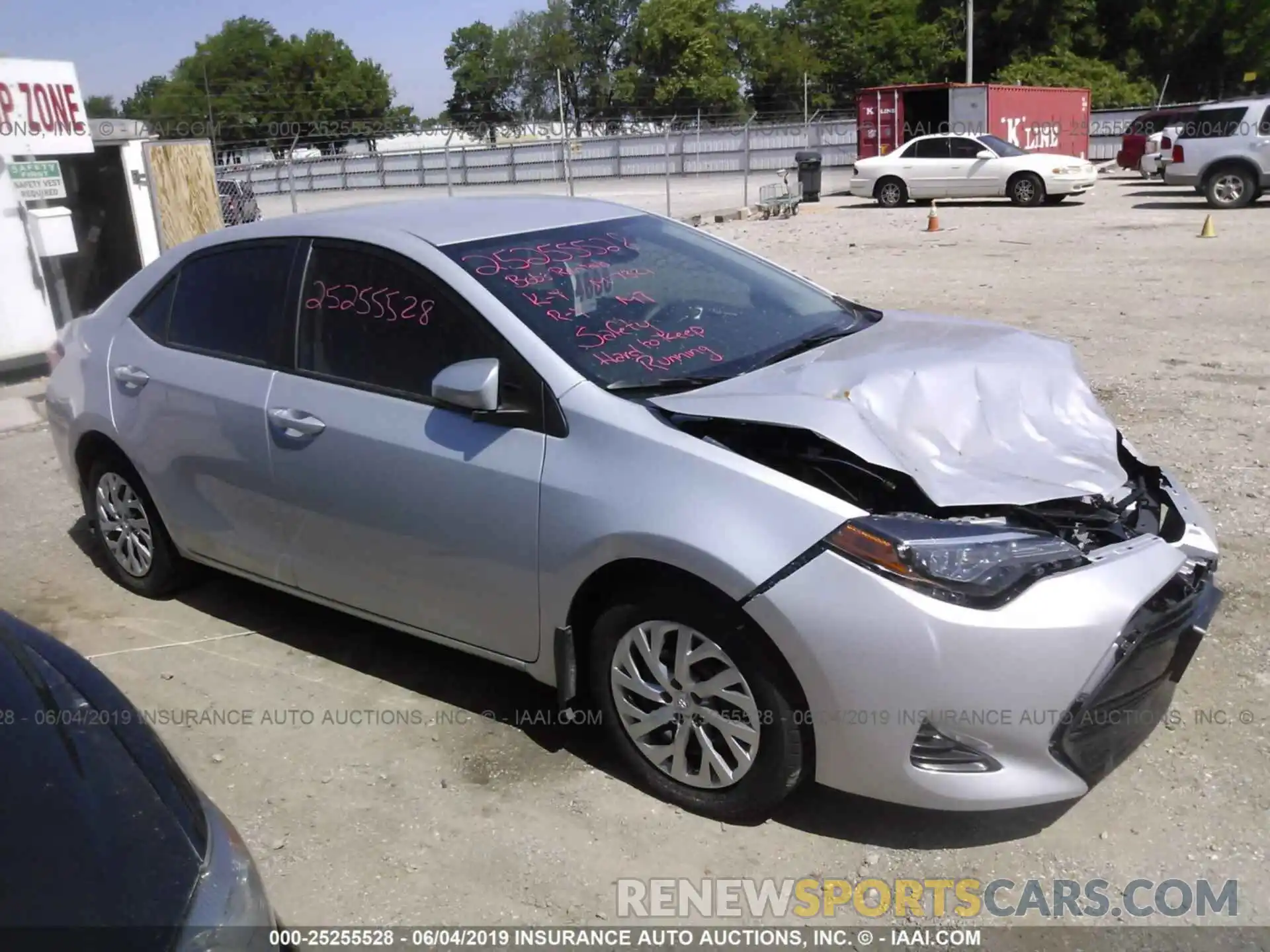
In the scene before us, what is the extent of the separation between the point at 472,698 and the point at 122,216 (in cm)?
1012

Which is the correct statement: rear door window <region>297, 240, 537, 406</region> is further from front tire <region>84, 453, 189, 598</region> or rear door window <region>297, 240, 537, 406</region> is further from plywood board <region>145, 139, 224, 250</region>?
plywood board <region>145, 139, 224, 250</region>

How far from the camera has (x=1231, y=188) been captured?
19969mm

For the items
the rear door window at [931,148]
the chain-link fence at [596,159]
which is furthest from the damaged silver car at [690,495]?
the chain-link fence at [596,159]

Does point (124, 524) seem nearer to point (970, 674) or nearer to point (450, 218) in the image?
point (450, 218)

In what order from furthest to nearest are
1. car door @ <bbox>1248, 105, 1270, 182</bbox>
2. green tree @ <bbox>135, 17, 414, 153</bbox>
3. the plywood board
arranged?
1. green tree @ <bbox>135, 17, 414, 153</bbox>
2. car door @ <bbox>1248, 105, 1270, 182</bbox>
3. the plywood board

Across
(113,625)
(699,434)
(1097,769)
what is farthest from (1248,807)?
(113,625)

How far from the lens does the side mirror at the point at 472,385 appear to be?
11.0 feet

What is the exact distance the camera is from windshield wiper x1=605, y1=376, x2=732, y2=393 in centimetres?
341

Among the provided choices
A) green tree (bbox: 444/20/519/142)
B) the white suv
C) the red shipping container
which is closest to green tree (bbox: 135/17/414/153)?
green tree (bbox: 444/20/519/142)

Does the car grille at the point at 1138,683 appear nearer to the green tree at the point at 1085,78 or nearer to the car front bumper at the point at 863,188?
the car front bumper at the point at 863,188

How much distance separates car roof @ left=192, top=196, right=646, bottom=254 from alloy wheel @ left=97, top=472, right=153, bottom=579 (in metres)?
1.15

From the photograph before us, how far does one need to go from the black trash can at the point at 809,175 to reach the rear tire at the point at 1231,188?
27.6ft

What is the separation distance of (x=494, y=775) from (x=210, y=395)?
1845mm

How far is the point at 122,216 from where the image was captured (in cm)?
1215
